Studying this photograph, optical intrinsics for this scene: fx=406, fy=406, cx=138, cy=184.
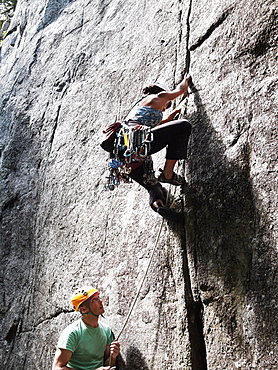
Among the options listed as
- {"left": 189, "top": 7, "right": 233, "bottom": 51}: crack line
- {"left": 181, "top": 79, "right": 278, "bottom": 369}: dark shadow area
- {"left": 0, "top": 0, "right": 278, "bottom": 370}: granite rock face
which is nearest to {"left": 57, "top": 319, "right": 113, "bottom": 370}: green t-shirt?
{"left": 0, "top": 0, "right": 278, "bottom": 370}: granite rock face

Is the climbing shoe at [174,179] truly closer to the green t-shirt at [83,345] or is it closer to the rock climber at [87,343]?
the rock climber at [87,343]

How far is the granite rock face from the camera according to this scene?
3074 millimetres

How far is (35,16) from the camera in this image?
30.2ft

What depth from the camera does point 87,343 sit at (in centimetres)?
347

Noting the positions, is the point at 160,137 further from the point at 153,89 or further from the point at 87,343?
the point at 87,343

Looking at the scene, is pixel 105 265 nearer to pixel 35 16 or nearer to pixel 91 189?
pixel 91 189

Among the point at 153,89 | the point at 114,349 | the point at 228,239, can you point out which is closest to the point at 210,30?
the point at 153,89

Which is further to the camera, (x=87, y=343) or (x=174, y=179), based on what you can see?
(x=174, y=179)

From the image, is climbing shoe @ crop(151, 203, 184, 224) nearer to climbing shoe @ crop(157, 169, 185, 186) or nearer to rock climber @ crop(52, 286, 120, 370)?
climbing shoe @ crop(157, 169, 185, 186)

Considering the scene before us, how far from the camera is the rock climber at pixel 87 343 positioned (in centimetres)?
335

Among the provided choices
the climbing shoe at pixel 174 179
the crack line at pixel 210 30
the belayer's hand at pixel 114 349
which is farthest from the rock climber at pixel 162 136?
the belayer's hand at pixel 114 349

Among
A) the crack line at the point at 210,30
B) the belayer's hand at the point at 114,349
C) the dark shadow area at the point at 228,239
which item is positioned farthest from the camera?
the crack line at the point at 210,30

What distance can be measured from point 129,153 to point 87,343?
65.5 inches

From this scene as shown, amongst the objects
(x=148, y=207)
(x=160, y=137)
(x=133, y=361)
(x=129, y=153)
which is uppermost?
(x=160, y=137)
